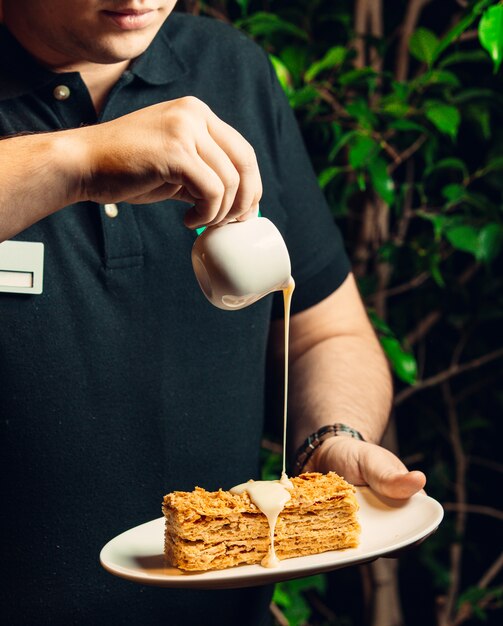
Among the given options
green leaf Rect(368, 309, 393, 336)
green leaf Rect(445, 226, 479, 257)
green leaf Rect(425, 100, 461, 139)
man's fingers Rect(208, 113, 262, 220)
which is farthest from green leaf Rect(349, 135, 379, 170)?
man's fingers Rect(208, 113, 262, 220)

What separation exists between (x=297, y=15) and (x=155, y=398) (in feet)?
3.87

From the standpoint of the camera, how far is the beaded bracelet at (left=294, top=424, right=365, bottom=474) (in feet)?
4.36

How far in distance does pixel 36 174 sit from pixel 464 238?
3.74 ft

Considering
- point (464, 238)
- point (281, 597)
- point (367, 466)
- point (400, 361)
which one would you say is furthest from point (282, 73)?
point (281, 597)

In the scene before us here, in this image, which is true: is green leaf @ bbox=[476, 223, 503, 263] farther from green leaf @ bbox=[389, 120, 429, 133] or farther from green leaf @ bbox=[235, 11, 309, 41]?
green leaf @ bbox=[235, 11, 309, 41]

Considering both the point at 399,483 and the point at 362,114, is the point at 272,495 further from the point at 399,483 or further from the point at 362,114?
the point at 362,114

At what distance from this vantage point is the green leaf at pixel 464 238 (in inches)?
72.2

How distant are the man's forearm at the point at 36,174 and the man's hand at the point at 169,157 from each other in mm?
14

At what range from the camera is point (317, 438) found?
4.41 ft

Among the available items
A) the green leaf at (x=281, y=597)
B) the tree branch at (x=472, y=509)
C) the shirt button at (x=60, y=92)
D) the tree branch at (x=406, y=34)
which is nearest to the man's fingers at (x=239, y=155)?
the shirt button at (x=60, y=92)

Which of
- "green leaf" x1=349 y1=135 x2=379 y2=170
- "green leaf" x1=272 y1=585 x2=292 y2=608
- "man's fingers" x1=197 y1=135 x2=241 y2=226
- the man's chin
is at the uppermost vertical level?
the man's chin

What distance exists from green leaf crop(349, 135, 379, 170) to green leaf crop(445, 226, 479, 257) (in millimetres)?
237

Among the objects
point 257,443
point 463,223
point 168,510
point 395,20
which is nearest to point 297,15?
point 395,20

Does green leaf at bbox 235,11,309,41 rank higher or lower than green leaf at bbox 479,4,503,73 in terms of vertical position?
lower
